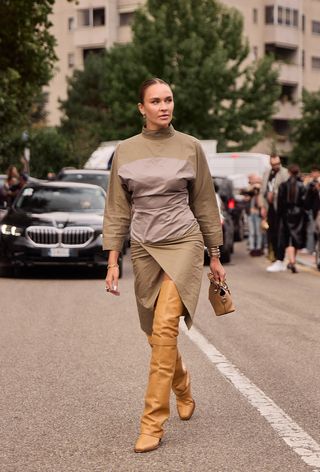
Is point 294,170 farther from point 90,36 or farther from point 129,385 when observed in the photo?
point 90,36

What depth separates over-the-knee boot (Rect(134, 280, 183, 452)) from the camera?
614 cm

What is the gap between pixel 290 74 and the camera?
8344 centimetres

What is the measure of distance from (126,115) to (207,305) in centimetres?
4681

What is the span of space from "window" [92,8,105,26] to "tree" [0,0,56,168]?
52.0 m

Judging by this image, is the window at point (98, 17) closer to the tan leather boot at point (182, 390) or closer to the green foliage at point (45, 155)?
the green foliage at point (45, 155)

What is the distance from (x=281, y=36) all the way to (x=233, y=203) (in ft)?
177

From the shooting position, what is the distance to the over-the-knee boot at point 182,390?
676 centimetres

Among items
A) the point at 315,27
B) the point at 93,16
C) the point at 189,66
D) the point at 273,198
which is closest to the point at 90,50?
the point at 93,16

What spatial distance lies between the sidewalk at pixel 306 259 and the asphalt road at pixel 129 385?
7.57m

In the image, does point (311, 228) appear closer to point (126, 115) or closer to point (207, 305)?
point (207, 305)

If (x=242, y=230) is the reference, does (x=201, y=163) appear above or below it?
above

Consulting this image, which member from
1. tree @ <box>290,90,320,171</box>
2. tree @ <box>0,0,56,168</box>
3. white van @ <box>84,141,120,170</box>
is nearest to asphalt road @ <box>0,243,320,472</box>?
tree @ <box>0,0,56,168</box>

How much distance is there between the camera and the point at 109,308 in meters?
13.8

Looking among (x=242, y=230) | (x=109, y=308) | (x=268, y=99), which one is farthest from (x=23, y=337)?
(x=268, y=99)
